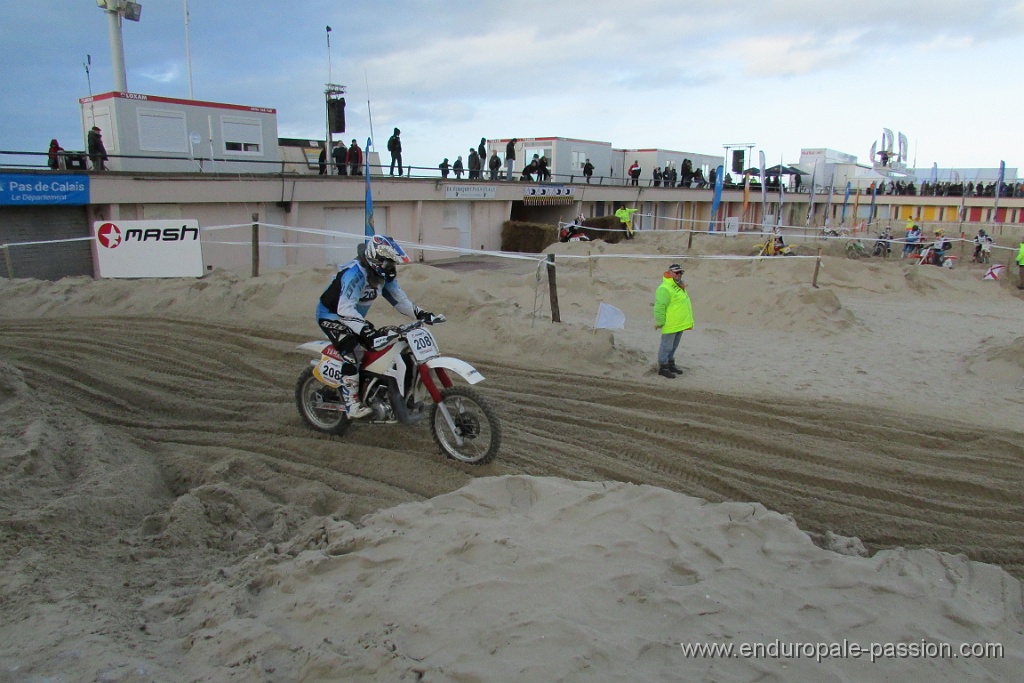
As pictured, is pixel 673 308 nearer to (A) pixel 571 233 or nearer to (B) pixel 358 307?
(B) pixel 358 307

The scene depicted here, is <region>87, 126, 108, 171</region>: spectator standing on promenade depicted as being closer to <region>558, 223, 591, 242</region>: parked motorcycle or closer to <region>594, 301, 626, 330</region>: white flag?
<region>594, 301, 626, 330</region>: white flag

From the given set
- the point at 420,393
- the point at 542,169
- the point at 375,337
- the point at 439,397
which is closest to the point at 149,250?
the point at 375,337

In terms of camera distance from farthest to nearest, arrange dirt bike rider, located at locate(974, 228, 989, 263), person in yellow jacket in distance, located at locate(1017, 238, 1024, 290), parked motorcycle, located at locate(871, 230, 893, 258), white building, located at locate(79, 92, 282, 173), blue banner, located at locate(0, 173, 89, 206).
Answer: parked motorcycle, located at locate(871, 230, 893, 258) → dirt bike rider, located at locate(974, 228, 989, 263) → white building, located at locate(79, 92, 282, 173) → person in yellow jacket in distance, located at locate(1017, 238, 1024, 290) → blue banner, located at locate(0, 173, 89, 206)


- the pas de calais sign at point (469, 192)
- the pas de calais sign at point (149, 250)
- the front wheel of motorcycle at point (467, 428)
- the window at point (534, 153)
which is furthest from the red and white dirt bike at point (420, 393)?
the window at point (534, 153)

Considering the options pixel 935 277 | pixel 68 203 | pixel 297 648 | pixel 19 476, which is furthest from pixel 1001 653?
pixel 68 203

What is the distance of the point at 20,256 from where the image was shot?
1580 cm

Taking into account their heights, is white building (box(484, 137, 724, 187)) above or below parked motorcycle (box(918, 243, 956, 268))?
above

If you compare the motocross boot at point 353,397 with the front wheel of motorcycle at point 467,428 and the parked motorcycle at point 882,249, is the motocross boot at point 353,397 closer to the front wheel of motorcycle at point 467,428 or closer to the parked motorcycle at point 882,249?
the front wheel of motorcycle at point 467,428

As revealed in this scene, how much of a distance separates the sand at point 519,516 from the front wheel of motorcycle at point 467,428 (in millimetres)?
219

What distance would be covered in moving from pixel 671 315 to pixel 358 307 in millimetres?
4464

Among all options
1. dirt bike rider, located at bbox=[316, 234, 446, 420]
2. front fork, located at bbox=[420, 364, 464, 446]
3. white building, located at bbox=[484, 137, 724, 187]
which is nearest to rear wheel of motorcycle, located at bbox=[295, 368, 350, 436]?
dirt bike rider, located at bbox=[316, 234, 446, 420]

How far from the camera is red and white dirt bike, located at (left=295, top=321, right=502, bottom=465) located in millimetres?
5848

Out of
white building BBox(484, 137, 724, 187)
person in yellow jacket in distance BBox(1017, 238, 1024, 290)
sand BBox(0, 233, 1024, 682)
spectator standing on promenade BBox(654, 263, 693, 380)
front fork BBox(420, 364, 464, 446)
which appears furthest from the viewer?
white building BBox(484, 137, 724, 187)

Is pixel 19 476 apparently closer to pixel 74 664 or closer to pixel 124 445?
pixel 124 445
